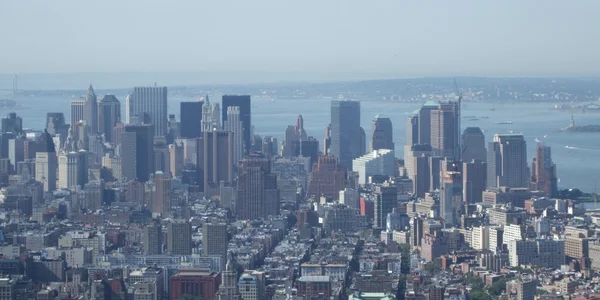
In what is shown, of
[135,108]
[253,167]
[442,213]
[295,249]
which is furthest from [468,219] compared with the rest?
[135,108]

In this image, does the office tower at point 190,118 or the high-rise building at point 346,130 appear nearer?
the high-rise building at point 346,130

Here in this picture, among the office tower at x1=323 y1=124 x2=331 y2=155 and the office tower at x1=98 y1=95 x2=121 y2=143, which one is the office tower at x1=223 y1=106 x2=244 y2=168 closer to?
the office tower at x1=323 y1=124 x2=331 y2=155

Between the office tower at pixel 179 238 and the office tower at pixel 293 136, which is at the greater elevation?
the office tower at pixel 293 136

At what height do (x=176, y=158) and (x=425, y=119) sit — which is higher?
(x=425, y=119)

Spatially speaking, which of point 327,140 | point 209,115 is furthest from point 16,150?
point 327,140

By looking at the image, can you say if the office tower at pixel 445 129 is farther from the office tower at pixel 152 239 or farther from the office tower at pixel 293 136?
the office tower at pixel 152 239

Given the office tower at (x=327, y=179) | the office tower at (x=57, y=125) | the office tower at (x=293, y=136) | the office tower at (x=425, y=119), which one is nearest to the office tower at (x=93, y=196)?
the office tower at (x=327, y=179)

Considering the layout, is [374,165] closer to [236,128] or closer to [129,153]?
[236,128]

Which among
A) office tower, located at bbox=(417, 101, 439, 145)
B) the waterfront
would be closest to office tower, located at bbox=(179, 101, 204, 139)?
the waterfront
